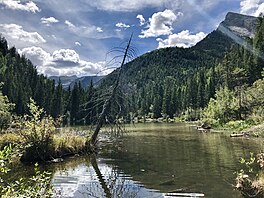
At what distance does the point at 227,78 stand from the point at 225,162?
2738 inches

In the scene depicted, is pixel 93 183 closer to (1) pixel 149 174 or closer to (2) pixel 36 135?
(1) pixel 149 174

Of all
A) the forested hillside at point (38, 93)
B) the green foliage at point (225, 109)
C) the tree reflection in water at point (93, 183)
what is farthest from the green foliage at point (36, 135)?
the forested hillside at point (38, 93)

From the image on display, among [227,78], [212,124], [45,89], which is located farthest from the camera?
[45,89]

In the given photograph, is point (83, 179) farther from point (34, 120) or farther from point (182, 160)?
point (182, 160)

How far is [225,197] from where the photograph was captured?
1199 cm

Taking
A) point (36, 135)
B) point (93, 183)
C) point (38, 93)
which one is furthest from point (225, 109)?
point (38, 93)

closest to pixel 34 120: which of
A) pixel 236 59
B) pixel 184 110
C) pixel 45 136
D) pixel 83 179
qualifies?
pixel 45 136

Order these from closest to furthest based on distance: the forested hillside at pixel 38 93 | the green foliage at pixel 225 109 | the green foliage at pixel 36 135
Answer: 1. the green foliage at pixel 36 135
2. the green foliage at pixel 225 109
3. the forested hillside at pixel 38 93

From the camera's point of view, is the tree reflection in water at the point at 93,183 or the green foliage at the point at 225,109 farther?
the green foliage at the point at 225,109

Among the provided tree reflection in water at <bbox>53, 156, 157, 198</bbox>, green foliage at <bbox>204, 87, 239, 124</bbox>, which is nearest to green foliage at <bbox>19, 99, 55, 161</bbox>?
tree reflection in water at <bbox>53, 156, 157, 198</bbox>

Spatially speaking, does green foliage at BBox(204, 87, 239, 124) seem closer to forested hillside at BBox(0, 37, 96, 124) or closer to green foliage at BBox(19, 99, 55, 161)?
forested hillside at BBox(0, 37, 96, 124)

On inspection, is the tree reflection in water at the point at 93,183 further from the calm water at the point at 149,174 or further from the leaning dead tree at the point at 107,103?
the leaning dead tree at the point at 107,103

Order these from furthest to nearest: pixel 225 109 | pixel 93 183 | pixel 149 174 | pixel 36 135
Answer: pixel 225 109, pixel 36 135, pixel 149 174, pixel 93 183

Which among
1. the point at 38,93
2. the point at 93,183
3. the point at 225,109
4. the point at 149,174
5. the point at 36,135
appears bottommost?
the point at 93,183
